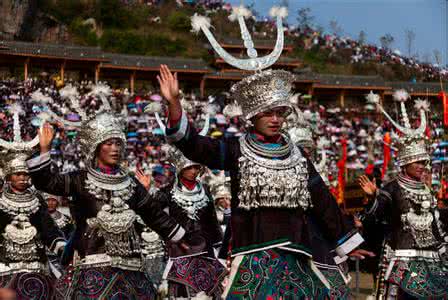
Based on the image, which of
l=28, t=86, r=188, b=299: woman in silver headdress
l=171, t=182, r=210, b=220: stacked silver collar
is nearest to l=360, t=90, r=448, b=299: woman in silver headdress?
l=171, t=182, r=210, b=220: stacked silver collar

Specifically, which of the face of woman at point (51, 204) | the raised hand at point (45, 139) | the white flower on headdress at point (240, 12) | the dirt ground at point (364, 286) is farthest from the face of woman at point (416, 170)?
the face of woman at point (51, 204)

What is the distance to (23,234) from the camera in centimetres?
845

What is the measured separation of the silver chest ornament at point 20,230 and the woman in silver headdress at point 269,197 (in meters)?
3.27

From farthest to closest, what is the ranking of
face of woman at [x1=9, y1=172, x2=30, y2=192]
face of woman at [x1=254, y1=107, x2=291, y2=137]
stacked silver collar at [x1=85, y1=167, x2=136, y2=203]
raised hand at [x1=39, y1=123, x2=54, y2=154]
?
face of woman at [x1=9, y1=172, x2=30, y2=192] < stacked silver collar at [x1=85, y1=167, x2=136, y2=203] < raised hand at [x1=39, y1=123, x2=54, y2=154] < face of woman at [x1=254, y1=107, x2=291, y2=137]

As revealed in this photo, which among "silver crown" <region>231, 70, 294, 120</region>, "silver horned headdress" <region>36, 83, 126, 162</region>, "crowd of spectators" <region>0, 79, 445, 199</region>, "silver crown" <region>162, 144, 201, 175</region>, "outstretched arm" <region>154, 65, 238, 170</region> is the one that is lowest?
"crowd of spectators" <region>0, 79, 445, 199</region>

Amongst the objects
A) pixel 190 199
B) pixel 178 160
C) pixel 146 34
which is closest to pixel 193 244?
pixel 190 199

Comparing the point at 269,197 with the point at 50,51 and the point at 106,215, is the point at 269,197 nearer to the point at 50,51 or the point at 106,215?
the point at 106,215

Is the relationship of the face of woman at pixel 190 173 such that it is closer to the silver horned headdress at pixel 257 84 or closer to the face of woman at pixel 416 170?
the face of woman at pixel 416 170

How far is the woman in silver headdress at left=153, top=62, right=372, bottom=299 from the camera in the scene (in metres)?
5.52

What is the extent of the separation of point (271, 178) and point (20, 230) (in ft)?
11.7

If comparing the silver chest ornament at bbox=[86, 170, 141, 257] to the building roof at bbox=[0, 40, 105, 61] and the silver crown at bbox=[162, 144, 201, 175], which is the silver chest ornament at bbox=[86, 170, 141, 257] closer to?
the silver crown at bbox=[162, 144, 201, 175]

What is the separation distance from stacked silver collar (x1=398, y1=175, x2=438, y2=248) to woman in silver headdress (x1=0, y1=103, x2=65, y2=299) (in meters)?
3.31

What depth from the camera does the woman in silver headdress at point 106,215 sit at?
7.11 meters

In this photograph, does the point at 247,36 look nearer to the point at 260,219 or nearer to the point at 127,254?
the point at 260,219
